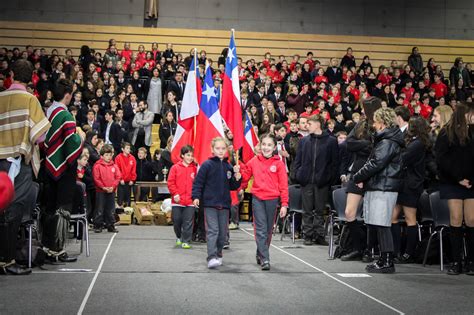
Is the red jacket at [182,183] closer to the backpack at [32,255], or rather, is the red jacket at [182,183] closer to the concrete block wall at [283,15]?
the backpack at [32,255]

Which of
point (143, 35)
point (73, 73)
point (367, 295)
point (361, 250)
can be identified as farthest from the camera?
point (143, 35)

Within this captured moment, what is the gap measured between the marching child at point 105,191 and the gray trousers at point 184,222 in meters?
2.24

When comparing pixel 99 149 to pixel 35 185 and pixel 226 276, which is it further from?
pixel 226 276

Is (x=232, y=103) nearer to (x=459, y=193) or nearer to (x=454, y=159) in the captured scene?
(x=454, y=159)

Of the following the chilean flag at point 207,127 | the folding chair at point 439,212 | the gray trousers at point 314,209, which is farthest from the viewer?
the gray trousers at point 314,209

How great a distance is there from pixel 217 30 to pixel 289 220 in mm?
13866

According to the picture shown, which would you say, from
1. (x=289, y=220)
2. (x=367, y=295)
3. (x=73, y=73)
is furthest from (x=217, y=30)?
(x=367, y=295)

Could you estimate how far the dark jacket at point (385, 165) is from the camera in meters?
7.14

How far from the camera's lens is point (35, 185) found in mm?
7109

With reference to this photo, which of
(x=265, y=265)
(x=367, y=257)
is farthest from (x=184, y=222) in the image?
(x=367, y=257)

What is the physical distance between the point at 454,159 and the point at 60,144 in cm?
442

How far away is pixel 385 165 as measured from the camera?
23.4ft

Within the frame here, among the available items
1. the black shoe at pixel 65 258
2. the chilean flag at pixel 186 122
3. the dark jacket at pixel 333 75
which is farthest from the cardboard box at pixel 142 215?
the dark jacket at pixel 333 75

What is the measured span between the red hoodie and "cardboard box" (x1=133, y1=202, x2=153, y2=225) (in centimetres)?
621
